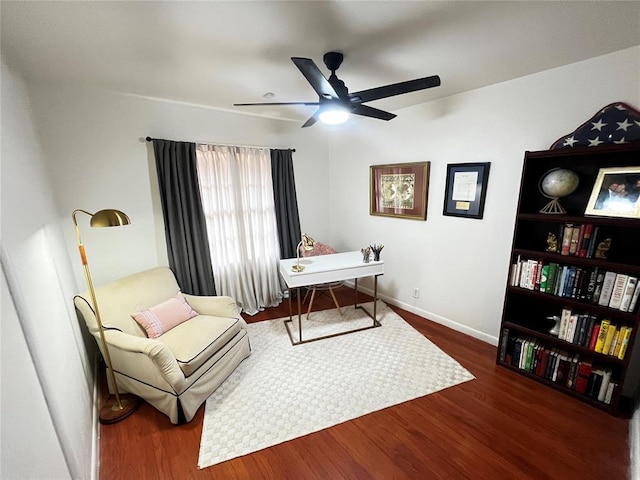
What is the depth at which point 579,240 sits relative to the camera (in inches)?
70.9

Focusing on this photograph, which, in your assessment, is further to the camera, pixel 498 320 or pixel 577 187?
pixel 498 320

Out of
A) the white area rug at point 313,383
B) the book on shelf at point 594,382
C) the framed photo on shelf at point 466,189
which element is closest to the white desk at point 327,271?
the white area rug at point 313,383

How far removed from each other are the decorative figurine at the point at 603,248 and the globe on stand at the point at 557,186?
30 centimetres

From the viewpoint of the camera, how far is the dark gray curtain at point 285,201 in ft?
10.9

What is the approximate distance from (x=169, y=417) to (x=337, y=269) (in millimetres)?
1750

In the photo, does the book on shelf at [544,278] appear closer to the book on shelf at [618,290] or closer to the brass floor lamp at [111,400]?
the book on shelf at [618,290]

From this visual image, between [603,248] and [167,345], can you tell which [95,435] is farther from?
[603,248]

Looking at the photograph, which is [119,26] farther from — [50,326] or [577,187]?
[577,187]

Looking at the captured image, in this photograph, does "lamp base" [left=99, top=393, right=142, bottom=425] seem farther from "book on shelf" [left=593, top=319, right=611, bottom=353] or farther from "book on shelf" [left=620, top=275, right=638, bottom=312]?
"book on shelf" [left=620, top=275, right=638, bottom=312]

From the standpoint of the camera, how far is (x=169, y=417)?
1812 mm

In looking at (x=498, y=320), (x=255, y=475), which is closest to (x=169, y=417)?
(x=255, y=475)

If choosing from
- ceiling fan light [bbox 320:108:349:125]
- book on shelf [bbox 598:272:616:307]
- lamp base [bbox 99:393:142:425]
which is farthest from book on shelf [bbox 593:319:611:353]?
lamp base [bbox 99:393:142:425]

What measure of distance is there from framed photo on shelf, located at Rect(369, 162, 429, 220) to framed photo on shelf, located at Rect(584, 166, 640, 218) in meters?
1.31

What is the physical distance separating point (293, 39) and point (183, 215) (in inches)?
77.6
